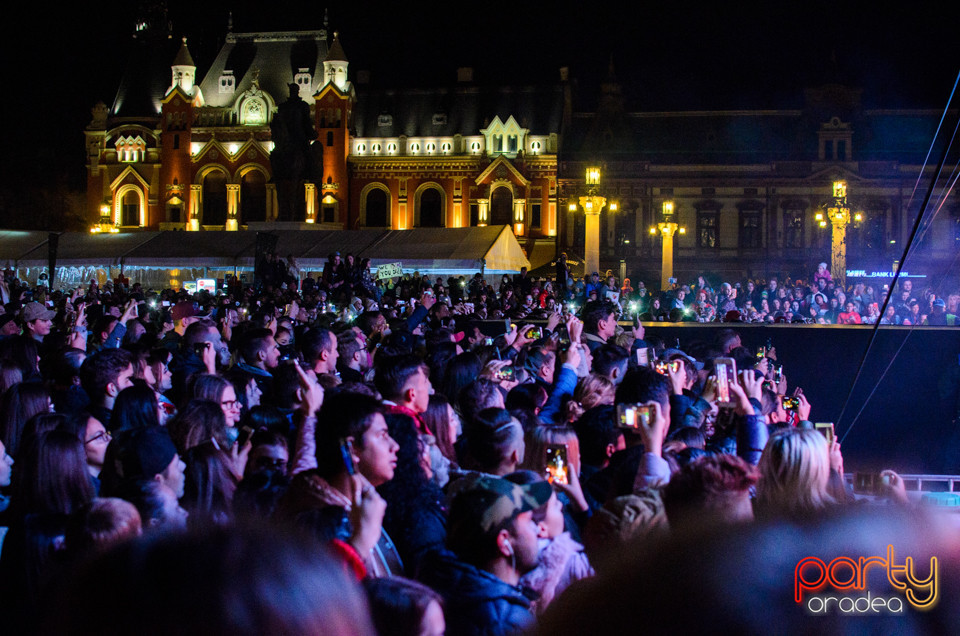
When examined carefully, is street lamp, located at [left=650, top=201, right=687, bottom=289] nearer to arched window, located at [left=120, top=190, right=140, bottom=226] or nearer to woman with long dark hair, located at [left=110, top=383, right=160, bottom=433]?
woman with long dark hair, located at [left=110, top=383, right=160, bottom=433]

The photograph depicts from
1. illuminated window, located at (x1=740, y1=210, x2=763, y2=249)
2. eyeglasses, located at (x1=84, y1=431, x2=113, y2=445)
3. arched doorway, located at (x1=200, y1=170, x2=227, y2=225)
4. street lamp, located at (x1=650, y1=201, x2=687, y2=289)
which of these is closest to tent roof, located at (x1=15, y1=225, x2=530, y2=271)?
street lamp, located at (x1=650, y1=201, x2=687, y2=289)

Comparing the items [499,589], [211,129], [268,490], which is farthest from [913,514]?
[211,129]

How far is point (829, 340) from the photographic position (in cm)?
1195

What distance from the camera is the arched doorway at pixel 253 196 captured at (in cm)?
5409

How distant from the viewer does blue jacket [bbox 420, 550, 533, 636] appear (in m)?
2.63

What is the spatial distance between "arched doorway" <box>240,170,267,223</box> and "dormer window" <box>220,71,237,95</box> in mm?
6122

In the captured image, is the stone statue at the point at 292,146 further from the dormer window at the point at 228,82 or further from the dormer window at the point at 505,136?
the dormer window at the point at 228,82

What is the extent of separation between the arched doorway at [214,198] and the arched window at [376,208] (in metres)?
9.25

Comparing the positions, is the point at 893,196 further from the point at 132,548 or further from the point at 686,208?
the point at 132,548

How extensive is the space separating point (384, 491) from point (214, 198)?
5461 cm

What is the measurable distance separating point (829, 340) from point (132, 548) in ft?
39.3

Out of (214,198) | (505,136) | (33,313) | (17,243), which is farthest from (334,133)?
(33,313)

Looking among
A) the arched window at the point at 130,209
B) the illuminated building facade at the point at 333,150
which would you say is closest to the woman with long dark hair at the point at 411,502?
the illuminated building facade at the point at 333,150

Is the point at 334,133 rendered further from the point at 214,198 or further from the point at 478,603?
the point at 478,603
